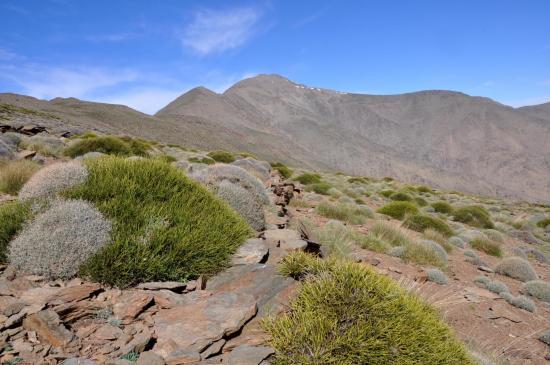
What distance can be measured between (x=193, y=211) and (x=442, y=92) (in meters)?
208

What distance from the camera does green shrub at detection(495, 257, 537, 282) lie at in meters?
10.1

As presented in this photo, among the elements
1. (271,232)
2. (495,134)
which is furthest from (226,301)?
(495,134)

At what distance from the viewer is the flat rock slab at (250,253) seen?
488cm

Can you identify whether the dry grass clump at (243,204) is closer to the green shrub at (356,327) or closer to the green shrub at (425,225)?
Answer: the green shrub at (356,327)

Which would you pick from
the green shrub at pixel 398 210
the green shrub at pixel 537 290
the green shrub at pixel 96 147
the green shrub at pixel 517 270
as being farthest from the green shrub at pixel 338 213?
the green shrub at pixel 96 147

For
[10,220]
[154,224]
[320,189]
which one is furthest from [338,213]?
[10,220]

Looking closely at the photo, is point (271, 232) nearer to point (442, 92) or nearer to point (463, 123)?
point (463, 123)

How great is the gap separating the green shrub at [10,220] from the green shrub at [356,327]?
132 inches

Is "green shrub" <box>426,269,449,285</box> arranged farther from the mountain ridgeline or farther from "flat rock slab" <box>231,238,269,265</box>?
the mountain ridgeline

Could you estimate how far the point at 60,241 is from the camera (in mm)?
4109

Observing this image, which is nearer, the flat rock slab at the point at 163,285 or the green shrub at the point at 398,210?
the flat rock slab at the point at 163,285

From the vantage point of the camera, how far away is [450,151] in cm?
15188

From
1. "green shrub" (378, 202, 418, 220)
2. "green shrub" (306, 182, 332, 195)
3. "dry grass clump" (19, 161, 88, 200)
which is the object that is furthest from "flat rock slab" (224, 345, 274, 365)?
"green shrub" (306, 182, 332, 195)

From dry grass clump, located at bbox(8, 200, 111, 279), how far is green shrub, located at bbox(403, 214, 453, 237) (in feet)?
42.1
